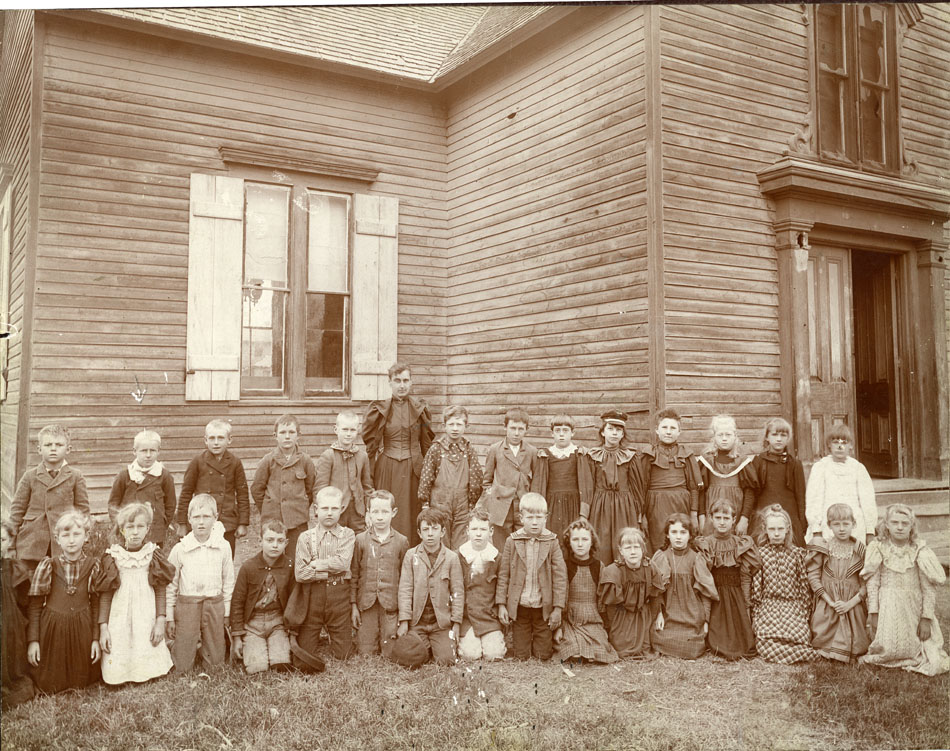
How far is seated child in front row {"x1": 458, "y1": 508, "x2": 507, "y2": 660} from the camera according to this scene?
15.9 feet

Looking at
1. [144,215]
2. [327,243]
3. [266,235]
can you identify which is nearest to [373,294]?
[327,243]

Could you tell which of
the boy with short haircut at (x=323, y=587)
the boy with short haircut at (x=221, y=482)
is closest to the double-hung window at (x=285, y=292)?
the boy with short haircut at (x=221, y=482)

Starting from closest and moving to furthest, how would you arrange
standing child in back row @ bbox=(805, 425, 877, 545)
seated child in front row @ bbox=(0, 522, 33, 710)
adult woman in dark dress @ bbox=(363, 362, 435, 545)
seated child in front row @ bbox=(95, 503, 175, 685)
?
seated child in front row @ bbox=(0, 522, 33, 710)
seated child in front row @ bbox=(95, 503, 175, 685)
standing child in back row @ bbox=(805, 425, 877, 545)
adult woman in dark dress @ bbox=(363, 362, 435, 545)

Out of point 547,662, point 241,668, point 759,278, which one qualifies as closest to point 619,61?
point 759,278

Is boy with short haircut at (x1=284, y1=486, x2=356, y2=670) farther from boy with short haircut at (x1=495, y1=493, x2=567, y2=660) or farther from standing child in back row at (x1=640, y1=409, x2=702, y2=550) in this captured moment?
standing child in back row at (x1=640, y1=409, x2=702, y2=550)

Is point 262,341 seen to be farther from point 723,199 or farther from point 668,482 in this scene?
point 723,199

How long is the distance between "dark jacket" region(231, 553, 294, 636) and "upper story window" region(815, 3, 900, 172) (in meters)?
6.22

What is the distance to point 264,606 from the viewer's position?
4.61 metres

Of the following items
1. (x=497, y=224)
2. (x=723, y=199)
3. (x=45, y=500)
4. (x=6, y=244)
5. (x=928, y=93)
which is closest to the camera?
(x=45, y=500)

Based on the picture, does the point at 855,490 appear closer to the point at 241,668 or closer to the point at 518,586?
the point at 518,586

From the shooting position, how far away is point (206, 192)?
7.04 m

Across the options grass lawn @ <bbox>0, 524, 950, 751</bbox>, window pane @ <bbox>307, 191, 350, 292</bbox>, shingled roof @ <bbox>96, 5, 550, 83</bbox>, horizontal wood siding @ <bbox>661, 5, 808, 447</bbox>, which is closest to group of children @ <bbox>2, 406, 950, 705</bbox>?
grass lawn @ <bbox>0, 524, 950, 751</bbox>

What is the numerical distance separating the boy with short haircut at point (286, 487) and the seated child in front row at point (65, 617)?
51.2 inches

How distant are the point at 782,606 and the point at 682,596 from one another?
2.18ft
